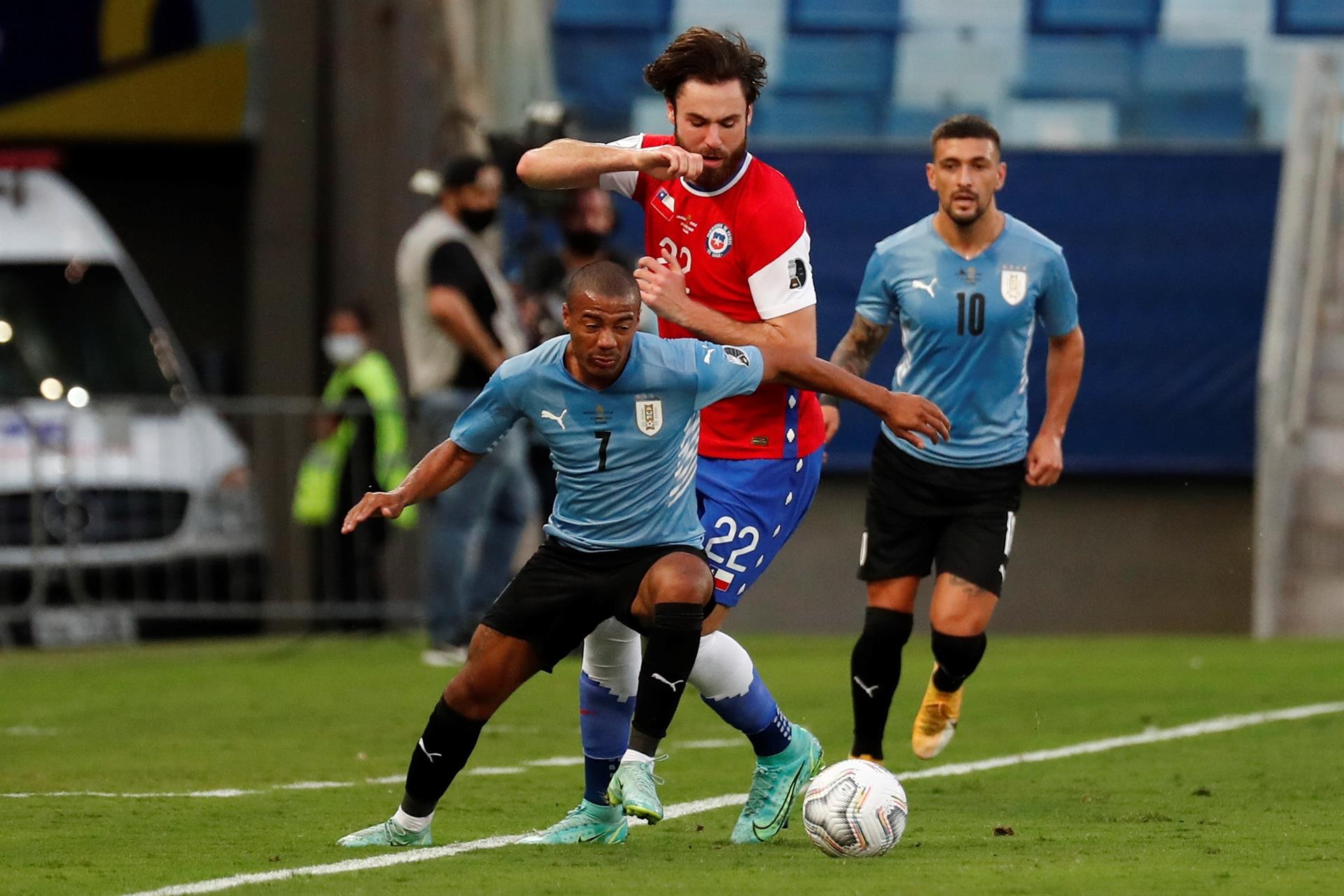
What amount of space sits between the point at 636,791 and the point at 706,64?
1899 millimetres

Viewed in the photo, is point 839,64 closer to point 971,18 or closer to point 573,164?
point 971,18

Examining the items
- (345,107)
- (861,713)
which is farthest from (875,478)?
(345,107)

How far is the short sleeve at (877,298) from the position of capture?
7926 millimetres

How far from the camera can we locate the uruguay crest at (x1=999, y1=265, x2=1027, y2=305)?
26.0 ft

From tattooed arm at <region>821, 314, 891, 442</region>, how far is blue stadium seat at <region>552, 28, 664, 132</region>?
953 cm

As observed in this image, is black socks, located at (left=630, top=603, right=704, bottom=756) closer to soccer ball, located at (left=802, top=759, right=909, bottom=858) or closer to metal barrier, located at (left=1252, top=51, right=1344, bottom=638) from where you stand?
soccer ball, located at (left=802, top=759, right=909, bottom=858)

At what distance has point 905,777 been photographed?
26.7ft

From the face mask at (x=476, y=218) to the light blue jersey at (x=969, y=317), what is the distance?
4513 millimetres

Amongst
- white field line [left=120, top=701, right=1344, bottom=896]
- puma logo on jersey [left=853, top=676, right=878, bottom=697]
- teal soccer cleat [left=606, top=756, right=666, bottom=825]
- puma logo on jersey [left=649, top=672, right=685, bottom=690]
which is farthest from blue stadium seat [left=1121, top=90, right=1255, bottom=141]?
teal soccer cleat [left=606, top=756, right=666, bottom=825]

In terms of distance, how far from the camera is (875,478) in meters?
8.15

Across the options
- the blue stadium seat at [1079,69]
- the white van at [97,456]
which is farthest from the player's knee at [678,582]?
the blue stadium seat at [1079,69]

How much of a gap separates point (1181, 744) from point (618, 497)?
3496mm

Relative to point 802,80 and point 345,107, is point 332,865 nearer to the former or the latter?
point 802,80

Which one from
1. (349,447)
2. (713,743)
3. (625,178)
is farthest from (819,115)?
(625,178)
